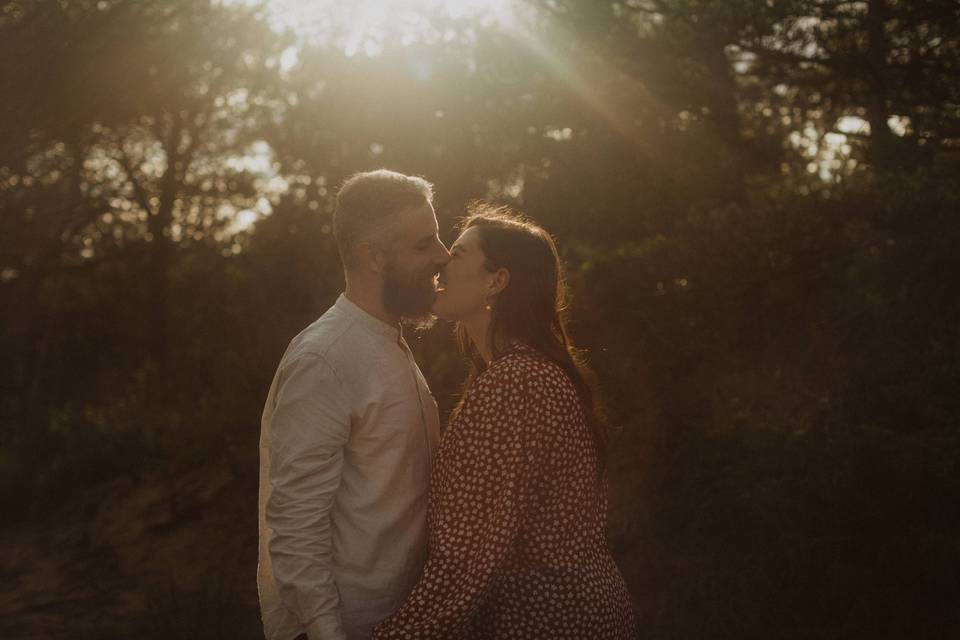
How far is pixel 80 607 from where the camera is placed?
25.1 feet

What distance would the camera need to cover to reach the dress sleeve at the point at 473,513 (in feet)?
8.34

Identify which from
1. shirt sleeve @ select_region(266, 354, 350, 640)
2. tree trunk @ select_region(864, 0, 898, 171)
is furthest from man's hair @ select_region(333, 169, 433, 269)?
tree trunk @ select_region(864, 0, 898, 171)

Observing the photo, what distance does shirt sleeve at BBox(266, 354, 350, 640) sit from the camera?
2584 millimetres

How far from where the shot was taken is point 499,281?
3078 millimetres

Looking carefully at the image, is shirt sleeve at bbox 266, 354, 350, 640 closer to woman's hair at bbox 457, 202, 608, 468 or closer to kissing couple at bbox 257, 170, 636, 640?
kissing couple at bbox 257, 170, 636, 640

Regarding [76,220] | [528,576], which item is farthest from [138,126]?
[528,576]

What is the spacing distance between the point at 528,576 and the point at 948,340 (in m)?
3.96

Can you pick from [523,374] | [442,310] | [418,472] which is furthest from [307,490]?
[442,310]

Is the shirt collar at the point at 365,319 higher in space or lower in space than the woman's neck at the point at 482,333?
higher

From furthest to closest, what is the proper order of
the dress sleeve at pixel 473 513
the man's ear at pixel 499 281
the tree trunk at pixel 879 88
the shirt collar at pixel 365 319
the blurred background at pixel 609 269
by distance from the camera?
the tree trunk at pixel 879 88, the blurred background at pixel 609 269, the man's ear at pixel 499 281, the shirt collar at pixel 365 319, the dress sleeve at pixel 473 513

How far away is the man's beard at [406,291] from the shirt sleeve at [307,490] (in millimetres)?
340

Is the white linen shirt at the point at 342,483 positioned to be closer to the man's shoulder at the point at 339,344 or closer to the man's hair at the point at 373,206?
the man's shoulder at the point at 339,344

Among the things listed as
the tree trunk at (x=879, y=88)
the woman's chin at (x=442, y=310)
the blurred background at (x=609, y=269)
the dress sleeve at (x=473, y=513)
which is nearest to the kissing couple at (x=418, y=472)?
the dress sleeve at (x=473, y=513)

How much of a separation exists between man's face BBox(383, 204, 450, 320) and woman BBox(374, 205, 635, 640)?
0.27 metres
